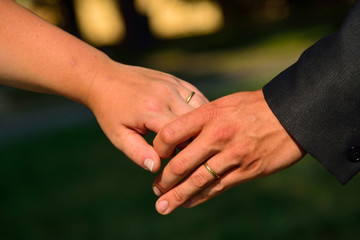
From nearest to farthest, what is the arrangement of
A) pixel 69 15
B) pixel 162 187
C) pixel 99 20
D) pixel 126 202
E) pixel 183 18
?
pixel 162 187, pixel 126 202, pixel 69 15, pixel 99 20, pixel 183 18

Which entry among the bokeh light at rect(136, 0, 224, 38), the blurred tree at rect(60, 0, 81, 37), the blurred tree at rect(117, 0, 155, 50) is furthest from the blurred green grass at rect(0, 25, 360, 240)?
the bokeh light at rect(136, 0, 224, 38)

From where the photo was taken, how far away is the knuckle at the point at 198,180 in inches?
104

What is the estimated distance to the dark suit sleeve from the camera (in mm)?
2281

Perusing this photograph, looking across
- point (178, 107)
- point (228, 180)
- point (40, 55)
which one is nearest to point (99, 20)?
point (40, 55)

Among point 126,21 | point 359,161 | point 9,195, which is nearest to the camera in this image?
point 359,161

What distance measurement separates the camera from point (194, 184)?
2664mm

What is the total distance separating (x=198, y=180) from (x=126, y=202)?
275 cm

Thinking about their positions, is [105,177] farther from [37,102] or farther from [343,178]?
[37,102]

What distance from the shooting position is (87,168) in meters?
6.45

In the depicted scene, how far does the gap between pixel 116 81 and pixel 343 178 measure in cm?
121

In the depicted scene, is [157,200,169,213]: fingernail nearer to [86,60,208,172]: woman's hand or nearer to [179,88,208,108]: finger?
[86,60,208,172]: woman's hand

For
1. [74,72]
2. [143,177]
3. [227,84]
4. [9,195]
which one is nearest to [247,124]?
[74,72]

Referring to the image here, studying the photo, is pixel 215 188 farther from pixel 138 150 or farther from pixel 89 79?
pixel 89 79

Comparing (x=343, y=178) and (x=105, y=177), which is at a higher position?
(x=343, y=178)
